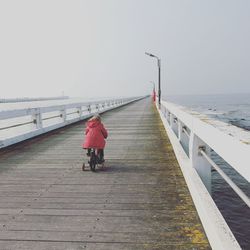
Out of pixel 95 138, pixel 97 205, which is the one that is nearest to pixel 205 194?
pixel 97 205

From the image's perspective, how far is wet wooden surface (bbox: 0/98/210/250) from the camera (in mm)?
3498

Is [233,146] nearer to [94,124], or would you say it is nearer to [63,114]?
[94,124]

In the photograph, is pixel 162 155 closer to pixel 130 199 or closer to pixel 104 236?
pixel 130 199

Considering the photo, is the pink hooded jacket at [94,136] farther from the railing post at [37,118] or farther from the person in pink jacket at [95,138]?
the railing post at [37,118]

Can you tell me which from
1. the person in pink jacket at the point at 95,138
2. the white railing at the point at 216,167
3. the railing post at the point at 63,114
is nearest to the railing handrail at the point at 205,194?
the white railing at the point at 216,167

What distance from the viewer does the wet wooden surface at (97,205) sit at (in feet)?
11.5

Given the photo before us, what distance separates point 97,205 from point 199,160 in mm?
1789

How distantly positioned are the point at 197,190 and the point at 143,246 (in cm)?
126

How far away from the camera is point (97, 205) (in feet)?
15.0

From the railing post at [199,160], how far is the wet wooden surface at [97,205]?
0.36m

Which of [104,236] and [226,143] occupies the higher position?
[226,143]

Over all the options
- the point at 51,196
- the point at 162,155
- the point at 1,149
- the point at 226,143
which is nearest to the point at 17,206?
the point at 51,196

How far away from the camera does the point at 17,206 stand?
462 centimetres

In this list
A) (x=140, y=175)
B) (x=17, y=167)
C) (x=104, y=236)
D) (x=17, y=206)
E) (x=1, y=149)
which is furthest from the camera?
(x=1, y=149)
